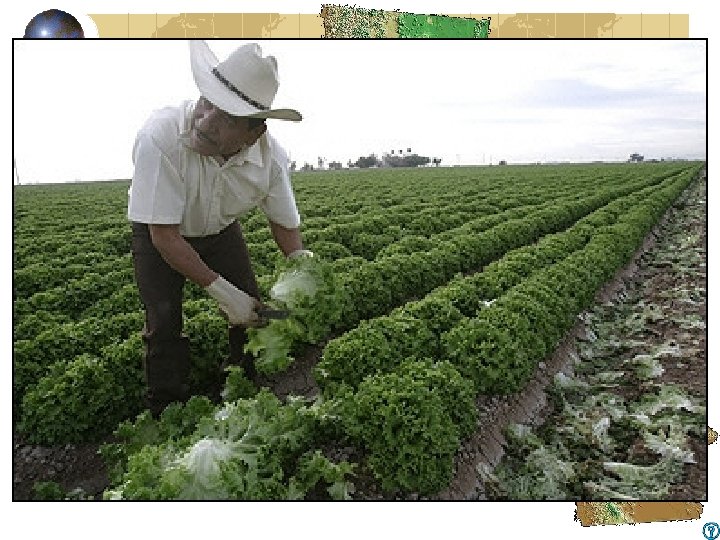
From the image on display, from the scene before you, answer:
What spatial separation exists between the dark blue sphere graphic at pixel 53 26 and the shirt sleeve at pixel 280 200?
1.47 meters

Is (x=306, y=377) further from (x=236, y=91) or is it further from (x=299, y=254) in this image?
(x=236, y=91)

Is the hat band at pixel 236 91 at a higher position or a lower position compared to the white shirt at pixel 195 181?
higher

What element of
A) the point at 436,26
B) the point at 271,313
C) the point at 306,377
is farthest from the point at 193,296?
the point at 436,26

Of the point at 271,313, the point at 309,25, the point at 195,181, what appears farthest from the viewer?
the point at 271,313

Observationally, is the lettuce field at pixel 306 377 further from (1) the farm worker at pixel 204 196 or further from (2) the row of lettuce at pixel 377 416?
(1) the farm worker at pixel 204 196

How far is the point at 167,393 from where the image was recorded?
5332mm

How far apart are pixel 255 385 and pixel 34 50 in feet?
9.94

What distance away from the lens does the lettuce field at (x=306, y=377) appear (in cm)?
450

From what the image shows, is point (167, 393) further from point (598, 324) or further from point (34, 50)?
point (598, 324)
